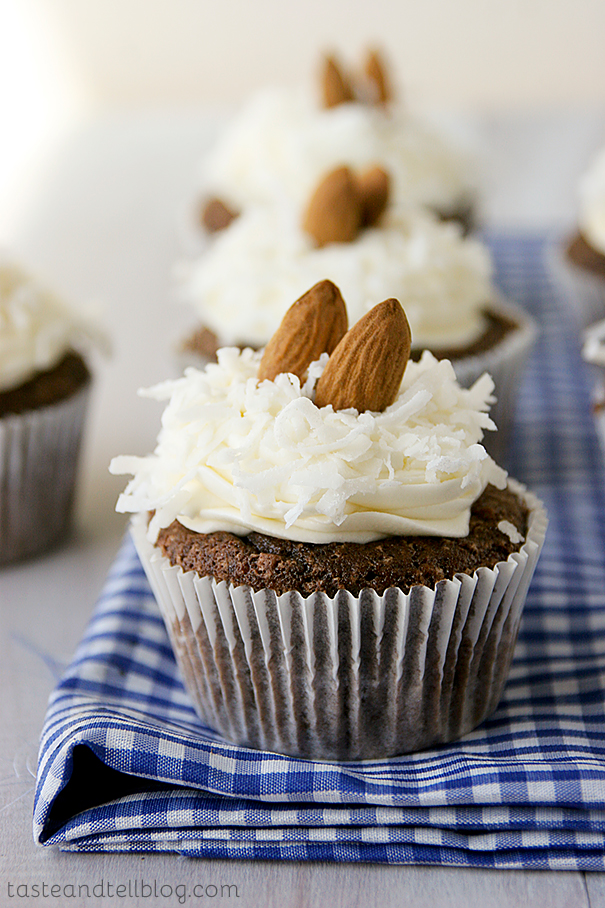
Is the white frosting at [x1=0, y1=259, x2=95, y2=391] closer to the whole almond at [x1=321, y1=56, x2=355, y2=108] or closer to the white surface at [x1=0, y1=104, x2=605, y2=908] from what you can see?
the white surface at [x1=0, y1=104, x2=605, y2=908]

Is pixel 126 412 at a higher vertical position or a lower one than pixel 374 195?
lower

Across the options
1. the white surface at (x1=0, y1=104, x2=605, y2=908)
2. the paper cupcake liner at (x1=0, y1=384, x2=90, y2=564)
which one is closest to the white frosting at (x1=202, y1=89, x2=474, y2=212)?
the white surface at (x1=0, y1=104, x2=605, y2=908)

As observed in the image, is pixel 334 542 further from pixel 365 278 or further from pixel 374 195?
pixel 374 195

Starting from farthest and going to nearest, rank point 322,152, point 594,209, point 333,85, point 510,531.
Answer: point 333,85
point 322,152
point 594,209
point 510,531

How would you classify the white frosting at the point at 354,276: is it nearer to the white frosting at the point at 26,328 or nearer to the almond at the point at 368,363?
the white frosting at the point at 26,328

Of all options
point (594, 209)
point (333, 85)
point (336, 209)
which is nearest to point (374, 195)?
point (336, 209)

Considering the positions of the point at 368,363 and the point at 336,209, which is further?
the point at 336,209

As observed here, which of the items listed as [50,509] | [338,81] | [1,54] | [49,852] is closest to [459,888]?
[49,852]
